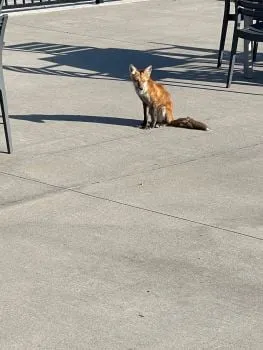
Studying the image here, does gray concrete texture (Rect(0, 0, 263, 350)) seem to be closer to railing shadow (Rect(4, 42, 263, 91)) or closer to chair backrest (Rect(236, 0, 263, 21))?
railing shadow (Rect(4, 42, 263, 91))

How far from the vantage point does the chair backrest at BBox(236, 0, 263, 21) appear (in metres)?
9.77

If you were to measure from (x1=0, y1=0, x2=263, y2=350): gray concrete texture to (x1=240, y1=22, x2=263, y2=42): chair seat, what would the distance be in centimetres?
52

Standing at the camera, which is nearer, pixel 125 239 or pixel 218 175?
pixel 125 239

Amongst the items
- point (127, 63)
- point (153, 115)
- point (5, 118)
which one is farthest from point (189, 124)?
point (127, 63)

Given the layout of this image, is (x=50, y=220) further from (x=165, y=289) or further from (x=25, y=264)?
(x=165, y=289)

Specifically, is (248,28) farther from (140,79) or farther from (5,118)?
(5,118)

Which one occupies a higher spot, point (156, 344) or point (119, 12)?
point (156, 344)

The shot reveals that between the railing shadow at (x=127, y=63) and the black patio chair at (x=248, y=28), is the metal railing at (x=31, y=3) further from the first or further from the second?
the black patio chair at (x=248, y=28)

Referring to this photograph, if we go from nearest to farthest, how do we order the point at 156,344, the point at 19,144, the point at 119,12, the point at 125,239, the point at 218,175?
the point at 156,344 → the point at 125,239 → the point at 218,175 → the point at 19,144 → the point at 119,12

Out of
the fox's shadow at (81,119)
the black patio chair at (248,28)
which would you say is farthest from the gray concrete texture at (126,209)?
the black patio chair at (248,28)

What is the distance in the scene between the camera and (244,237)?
233 inches

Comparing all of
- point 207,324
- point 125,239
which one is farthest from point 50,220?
point 207,324

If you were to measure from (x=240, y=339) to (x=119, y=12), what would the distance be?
1043cm

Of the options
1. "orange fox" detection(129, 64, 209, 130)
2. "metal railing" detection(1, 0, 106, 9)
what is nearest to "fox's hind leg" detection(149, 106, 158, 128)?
"orange fox" detection(129, 64, 209, 130)
